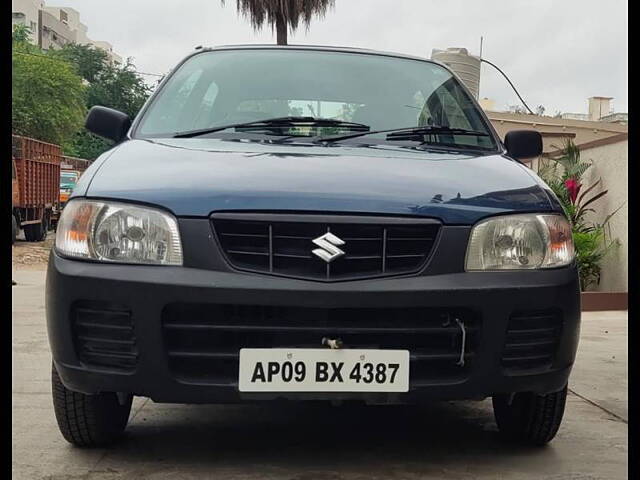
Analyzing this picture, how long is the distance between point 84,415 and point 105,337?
559 mm

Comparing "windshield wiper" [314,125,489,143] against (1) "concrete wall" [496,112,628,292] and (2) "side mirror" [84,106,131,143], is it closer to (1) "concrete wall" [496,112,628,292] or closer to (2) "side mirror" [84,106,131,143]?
(2) "side mirror" [84,106,131,143]

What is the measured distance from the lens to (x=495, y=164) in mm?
3613

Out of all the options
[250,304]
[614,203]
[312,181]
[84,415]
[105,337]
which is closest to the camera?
[250,304]

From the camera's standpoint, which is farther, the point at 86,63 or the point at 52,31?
the point at 52,31

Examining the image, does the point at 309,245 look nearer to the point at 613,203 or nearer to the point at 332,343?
the point at 332,343

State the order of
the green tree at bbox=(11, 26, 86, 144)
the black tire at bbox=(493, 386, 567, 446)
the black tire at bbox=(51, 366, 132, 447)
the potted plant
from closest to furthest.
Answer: the black tire at bbox=(51, 366, 132, 447) < the black tire at bbox=(493, 386, 567, 446) < the potted plant < the green tree at bbox=(11, 26, 86, 144)

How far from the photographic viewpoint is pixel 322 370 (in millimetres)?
3006

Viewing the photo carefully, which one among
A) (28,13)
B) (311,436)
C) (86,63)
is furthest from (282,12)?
(28,13)

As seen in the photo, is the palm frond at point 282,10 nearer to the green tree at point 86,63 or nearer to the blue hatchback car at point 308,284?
the blue hatchback car at point 308,284

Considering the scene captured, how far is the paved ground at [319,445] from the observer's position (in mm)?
3312

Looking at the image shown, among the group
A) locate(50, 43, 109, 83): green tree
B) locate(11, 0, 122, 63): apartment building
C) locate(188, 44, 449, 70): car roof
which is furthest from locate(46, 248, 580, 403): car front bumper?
locate(11, 0, 122, 63): apartment building

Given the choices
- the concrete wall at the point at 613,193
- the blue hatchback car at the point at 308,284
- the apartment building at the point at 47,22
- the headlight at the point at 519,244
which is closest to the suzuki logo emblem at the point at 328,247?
the blue hatchback car at the point at 308,284

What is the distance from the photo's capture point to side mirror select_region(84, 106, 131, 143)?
164 inches

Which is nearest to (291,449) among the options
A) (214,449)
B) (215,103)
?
(214,449)
